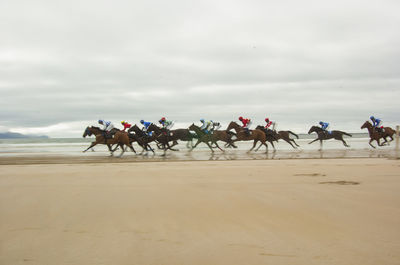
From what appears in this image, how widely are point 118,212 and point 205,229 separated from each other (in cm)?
117

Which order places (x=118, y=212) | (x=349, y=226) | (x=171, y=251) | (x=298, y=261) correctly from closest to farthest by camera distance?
(x=298, y=261) → (x=171, y=251) → (x=349, y=226) → (x=118, y=212)

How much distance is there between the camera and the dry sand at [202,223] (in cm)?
242

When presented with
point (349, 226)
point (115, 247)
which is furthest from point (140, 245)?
point (349, 226)

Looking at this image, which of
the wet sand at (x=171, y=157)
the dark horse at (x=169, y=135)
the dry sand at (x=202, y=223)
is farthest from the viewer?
the dark horse at (x=169, y=135)

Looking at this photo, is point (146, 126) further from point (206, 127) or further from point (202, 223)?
point (202, 223)

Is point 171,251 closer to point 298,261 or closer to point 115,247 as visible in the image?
point 115,247

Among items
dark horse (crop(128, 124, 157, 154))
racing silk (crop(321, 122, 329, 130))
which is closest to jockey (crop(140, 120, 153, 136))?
dark horse (crop(128, 124, 157, 154))

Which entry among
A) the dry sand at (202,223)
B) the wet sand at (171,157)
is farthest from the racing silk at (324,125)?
the dry sand at (202,223)

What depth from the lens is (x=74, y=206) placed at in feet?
12.8

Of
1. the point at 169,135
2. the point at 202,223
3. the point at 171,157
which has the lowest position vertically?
the point at 202,223

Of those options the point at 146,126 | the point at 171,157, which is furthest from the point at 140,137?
the point at 171,157

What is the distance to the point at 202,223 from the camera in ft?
10.5

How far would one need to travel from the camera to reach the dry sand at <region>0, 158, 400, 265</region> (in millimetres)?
2424

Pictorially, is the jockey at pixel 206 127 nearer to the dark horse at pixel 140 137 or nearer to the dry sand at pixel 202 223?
the dark horse at pixel 140 137
